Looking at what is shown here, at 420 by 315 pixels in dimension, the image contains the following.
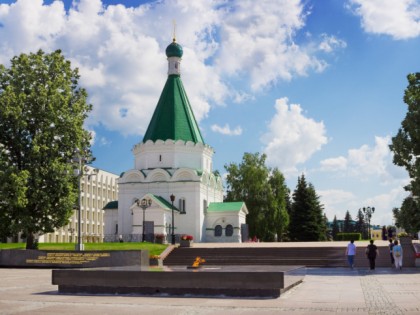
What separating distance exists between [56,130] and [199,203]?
24.1 metres

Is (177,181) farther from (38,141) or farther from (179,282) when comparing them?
(179,282)

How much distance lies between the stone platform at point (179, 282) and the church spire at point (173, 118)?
129 feet

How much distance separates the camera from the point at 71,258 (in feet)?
77.2

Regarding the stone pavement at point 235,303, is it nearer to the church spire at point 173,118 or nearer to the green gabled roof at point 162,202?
the green gabled roof at point 162,202

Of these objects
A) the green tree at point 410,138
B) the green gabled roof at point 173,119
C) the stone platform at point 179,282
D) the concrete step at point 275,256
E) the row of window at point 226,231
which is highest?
the green gabled roof at point 173,119

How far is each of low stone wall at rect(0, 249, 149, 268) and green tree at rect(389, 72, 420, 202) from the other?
13978mm

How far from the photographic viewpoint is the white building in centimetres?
7212

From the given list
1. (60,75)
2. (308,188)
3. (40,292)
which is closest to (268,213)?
(308,188)

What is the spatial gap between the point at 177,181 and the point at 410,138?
29373 millimetres

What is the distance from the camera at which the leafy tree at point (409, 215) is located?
84.7 feet

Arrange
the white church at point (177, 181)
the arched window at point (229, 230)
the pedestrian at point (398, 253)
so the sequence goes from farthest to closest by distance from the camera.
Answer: the arched window at point (229, 230) → the white church at point (177, 181) → the pedestrian at point (398, 253)

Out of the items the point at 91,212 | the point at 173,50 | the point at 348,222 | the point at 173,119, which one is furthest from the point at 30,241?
the point at 348,222

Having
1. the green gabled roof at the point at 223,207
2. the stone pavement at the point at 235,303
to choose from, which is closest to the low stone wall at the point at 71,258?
the stone pavement at the point at 235,303

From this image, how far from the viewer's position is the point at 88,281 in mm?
13484
